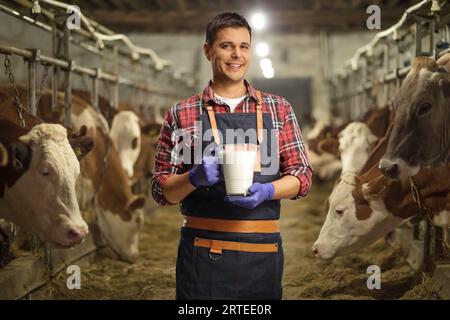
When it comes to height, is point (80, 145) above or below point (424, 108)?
below

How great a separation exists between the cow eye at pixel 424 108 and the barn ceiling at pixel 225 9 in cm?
711

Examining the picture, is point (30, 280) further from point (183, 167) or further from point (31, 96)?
point (183, 167)

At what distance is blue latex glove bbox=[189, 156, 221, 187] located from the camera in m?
1.95

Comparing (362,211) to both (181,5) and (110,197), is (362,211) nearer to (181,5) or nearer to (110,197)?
(110,197)

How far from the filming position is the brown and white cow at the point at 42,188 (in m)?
2.62

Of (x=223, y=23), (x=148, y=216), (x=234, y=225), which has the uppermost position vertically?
(x=223, y=23)

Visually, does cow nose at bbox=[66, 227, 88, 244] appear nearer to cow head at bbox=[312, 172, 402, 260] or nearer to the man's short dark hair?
the man's short dark hair

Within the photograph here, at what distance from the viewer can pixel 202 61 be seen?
12.2 meters

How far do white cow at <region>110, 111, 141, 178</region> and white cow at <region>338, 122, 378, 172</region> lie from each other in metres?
2.07

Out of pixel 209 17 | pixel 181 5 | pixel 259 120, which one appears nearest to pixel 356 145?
pixel 259 120

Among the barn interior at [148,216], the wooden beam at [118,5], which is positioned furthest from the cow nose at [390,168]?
the wooden beam at [118,5]

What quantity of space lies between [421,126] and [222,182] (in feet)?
3.68

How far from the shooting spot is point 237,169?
1901 mm
